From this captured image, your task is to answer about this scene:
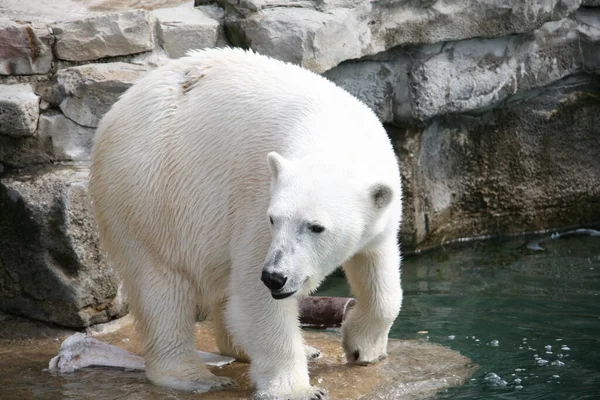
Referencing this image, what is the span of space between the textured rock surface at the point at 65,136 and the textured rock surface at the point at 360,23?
1.27 meters

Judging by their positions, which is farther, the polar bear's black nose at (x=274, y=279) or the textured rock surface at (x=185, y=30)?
the textured rock surface at (x=185, y=30)

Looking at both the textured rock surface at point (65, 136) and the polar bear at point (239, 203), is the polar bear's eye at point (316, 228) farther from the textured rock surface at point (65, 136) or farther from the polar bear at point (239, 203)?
the textured rock surface at point (65, 136)

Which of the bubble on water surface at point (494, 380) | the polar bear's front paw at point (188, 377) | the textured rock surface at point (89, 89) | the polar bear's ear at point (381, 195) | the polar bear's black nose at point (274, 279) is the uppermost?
the textured rock surface at point (89, 89)

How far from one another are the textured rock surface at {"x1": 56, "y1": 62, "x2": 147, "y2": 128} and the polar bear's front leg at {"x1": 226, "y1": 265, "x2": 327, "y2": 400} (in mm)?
1871

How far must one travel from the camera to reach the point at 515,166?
25.8 feet

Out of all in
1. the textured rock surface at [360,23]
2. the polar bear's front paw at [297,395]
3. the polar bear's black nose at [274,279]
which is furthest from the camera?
the textured rock surface at [360,23]

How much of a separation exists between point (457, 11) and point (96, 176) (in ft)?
10.8

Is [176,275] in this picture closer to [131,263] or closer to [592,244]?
[131,263]

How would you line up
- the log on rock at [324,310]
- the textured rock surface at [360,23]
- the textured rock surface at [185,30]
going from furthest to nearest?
the textured rock surface at [360,23] → the textured rock surface at [185,30] → the log on rock at [324,310]

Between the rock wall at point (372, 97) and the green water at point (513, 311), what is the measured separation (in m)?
0.52

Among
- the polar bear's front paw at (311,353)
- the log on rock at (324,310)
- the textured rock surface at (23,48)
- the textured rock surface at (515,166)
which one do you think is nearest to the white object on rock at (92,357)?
the polar bear's front paw at (311,353)

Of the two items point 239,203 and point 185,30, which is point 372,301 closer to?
point 239,203

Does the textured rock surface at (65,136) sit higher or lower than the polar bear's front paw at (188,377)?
higher

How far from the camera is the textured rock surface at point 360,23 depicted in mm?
6184
